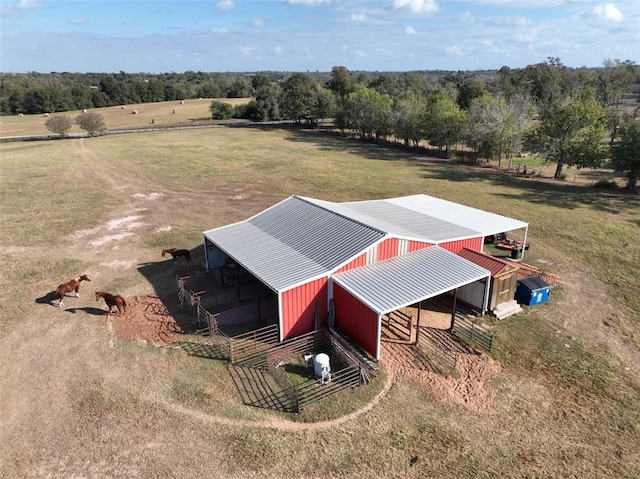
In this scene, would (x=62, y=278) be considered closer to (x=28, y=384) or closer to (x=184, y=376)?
(x=28, y=384)

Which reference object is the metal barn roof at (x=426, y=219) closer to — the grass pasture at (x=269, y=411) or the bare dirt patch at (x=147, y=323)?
the grass pasture at (x=269, y=411)

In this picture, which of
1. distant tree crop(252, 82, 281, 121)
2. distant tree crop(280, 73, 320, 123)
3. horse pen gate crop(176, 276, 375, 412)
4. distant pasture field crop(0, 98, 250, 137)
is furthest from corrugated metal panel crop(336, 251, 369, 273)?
distant pasture field crop(0, 98, 250, 137)

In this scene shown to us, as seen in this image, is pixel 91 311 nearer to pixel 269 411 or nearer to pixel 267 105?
pixel 269 411

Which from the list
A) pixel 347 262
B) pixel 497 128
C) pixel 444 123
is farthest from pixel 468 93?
pixel 347 262

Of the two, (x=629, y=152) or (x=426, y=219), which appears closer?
(x=426, y=219)

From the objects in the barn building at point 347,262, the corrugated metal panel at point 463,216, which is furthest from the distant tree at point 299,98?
the barn building at point 347,262
